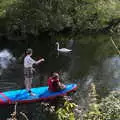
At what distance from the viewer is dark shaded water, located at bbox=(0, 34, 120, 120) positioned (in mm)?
12602

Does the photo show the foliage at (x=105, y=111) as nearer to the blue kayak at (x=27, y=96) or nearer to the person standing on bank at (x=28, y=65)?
the person standing on bank at (x=28, y=65)

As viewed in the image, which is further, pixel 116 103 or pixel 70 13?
pixel 70 13

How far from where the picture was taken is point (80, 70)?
643 inches

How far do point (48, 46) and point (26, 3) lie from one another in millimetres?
4504

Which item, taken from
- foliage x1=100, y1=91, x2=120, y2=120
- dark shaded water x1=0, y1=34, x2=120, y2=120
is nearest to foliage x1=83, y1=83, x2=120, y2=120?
foliage x1=100, y1=91, x2=120, y2=120

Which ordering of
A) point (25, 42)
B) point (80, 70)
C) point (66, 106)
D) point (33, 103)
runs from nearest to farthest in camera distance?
point (66, 106)
point (33, 103)
point (80, 70)
point (25, 42)

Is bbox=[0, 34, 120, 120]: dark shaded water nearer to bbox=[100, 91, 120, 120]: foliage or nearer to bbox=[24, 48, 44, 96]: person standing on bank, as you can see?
bbox=[24, 48, 44, 96]: person standing on bank

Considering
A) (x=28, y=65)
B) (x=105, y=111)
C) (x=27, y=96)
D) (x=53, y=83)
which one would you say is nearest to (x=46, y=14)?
(x=53, y=83)

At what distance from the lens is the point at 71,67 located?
1700cm

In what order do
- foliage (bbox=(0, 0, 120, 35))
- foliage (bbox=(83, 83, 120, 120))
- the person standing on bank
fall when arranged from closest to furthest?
foliage (bbox=(83, 83, 120, 120)) → the person standing on bank → foliage (bbox=(0, 0, 120, 35))

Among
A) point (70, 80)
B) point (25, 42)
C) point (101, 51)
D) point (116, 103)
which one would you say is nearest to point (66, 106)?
point (116, 103)

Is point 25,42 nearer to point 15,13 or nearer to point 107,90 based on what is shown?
point 15,13

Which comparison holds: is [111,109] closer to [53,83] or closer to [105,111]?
[105,111]

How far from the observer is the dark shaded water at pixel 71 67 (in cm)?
1260
